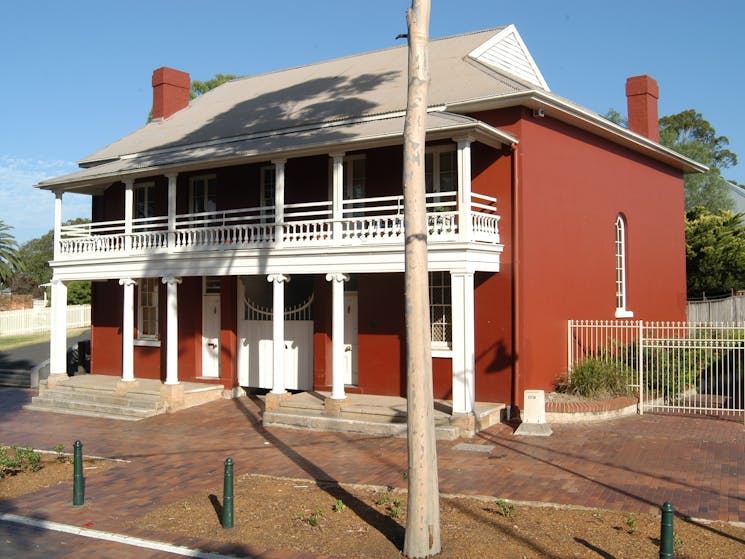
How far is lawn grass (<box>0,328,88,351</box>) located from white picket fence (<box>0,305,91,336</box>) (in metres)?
0.80

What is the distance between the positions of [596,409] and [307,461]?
579 centimetres

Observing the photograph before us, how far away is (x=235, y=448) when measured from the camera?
13.0m

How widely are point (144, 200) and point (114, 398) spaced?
6255mm

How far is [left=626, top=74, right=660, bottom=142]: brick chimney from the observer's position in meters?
21.1

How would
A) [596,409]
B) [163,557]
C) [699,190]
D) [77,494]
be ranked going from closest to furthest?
1. [163,557]
2. [77,494]
3. [596,409]
4. [699,190]

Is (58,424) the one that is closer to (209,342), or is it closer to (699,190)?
(209,342)

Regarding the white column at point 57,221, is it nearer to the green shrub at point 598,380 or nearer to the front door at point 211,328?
the front door at point 211,328

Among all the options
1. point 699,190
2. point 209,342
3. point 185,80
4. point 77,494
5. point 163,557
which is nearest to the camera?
point 163,557

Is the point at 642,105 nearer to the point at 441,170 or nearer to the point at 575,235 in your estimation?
the point at 575,235

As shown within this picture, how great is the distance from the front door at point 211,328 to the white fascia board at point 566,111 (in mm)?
8063

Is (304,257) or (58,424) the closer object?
(304,257)

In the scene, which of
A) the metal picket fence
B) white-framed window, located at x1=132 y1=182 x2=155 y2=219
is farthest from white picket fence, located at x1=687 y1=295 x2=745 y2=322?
white-framed window, located at x1=132 y1=182 x2=155 y2=219

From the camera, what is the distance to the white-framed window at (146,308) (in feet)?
67.3

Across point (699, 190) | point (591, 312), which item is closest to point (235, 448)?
point (591, 312)
